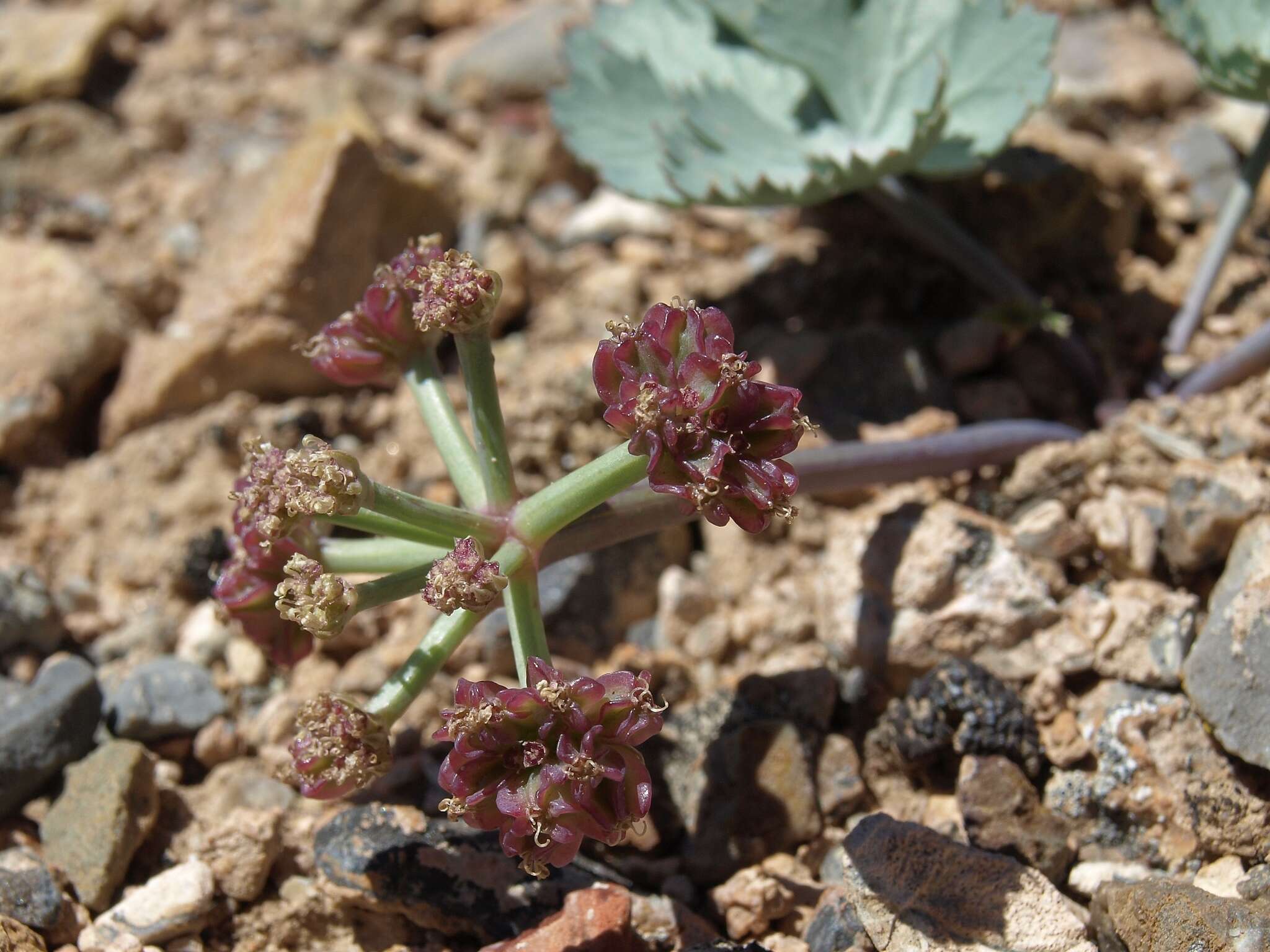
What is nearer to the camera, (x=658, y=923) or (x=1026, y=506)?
(x=658, y=923)

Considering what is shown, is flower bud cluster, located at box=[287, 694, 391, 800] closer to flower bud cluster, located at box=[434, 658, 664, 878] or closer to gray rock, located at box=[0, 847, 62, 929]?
flower bud cluster, located at box=[434, 658, 664, 878]

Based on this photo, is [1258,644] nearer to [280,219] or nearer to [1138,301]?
[1138,301]

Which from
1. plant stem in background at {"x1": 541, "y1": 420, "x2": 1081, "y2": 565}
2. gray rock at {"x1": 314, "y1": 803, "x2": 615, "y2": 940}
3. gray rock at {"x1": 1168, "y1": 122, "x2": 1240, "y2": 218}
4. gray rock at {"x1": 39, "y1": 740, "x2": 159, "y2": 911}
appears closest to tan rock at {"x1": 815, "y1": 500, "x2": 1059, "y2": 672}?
plant stem in background at {"x1": 541, "y1": 420, "x2": 1081, "y2": 565}

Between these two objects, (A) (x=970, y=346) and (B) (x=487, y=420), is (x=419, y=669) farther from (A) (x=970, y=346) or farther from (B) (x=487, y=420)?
(A) (x=970, y=346)

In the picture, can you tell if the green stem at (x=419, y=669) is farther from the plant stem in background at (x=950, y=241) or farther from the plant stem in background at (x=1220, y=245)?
the plant stem in background at (x=1220, y=245)

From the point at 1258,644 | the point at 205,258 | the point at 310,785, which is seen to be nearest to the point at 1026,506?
the point at 1258,644

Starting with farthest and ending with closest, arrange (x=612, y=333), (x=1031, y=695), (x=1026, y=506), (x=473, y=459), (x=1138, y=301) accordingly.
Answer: (x=1138, y=301), (x=1026, y=506), (x=1031, y=695), (x=473, y=459), (x=612, y=333)
